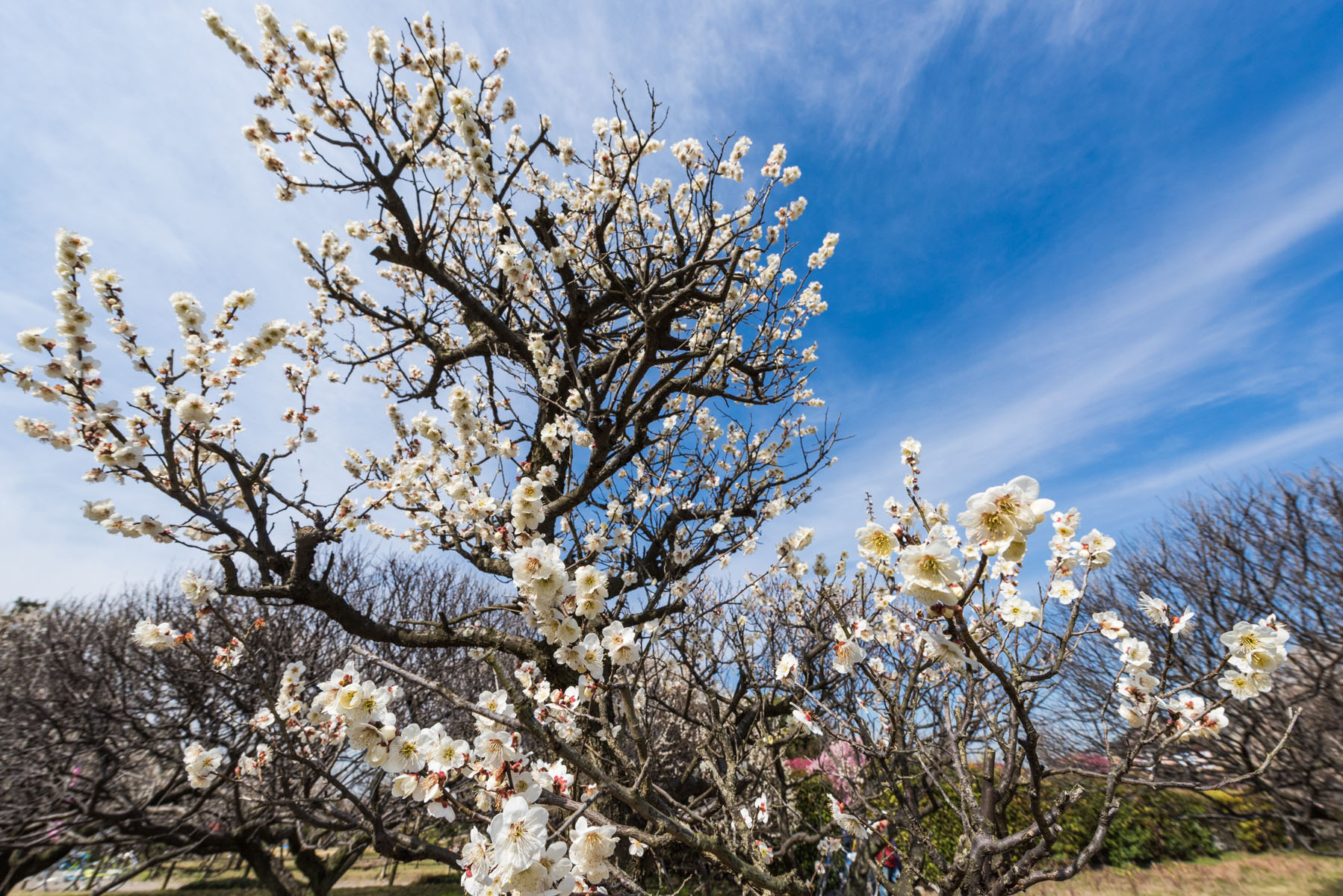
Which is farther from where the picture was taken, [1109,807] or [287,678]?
[287,678]

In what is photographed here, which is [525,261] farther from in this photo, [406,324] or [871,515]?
[871,515]

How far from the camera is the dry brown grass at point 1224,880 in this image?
7.21m

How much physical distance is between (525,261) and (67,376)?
331 centimetres

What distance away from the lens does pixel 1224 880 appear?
7.93 meters

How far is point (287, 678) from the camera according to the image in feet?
12.4

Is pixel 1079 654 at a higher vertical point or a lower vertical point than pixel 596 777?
higher

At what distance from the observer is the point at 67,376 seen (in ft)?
10.3

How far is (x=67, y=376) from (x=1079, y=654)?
1652 centimetres

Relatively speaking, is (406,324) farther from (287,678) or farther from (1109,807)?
(1109,807)

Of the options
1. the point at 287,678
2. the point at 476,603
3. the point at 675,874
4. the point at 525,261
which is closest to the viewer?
the point at 287,678

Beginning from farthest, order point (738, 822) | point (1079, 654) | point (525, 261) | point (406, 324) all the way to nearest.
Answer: point (1079, 654) → point (406, 324) → point (525, 261) → point (738, 822)

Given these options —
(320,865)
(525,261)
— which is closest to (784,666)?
(525,261)

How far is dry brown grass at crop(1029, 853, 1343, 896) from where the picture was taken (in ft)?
23.6

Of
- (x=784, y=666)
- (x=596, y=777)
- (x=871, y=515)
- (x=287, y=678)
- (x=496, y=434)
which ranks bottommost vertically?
(x=596, y=777)
